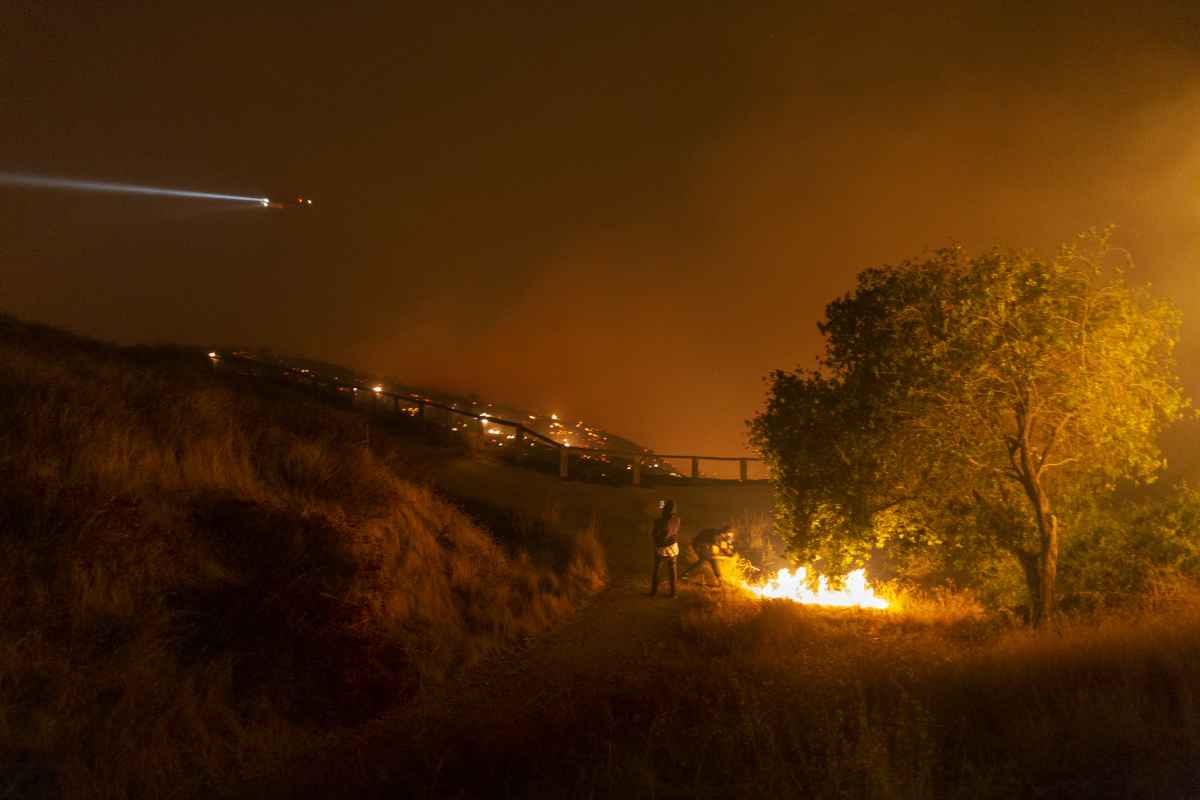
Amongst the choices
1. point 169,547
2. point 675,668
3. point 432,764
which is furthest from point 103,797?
point 675,668

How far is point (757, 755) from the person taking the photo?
18.4ft

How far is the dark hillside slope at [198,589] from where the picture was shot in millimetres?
6207

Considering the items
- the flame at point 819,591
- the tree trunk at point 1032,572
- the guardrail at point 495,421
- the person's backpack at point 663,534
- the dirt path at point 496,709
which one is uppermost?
the guardrail at point 495,421

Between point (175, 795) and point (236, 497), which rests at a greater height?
point (236, 497)

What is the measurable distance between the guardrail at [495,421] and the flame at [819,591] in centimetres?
875

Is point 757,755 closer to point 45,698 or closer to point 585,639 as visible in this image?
point 45,698

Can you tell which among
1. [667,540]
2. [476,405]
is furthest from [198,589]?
[476,405]

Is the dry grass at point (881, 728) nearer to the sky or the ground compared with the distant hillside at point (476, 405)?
nearer to the ground

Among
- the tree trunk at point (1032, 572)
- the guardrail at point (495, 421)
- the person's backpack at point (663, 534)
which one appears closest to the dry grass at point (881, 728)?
the tree trunk at point (1032, 572)

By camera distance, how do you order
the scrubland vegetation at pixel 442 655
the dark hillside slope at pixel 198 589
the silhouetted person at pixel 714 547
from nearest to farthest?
the scrubland vegetation at pixel 442 655, the dark hillside slope at pixel 198 589, the silhouetted person at pixel 714 547

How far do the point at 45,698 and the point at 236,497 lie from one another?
4238 millimetres

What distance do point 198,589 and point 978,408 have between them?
841cm

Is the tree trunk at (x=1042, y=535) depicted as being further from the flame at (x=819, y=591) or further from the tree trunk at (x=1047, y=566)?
the flame at (x=819, y=591)

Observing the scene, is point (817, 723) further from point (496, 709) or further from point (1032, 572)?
point (1032, 572)
